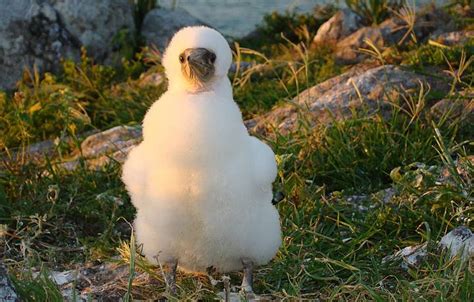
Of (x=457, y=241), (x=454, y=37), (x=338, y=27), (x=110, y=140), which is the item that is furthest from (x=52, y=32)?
(x=457, y=241)

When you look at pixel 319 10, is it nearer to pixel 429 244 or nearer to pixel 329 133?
pixel 329 133

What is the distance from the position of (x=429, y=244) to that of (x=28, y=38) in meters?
5.45

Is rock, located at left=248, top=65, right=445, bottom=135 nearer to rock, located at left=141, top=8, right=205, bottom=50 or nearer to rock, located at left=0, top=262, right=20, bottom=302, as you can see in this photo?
rock, located at left=141, top=8, right=205, bottom=50

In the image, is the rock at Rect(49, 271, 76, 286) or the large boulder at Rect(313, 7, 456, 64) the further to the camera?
the large boulder at Rect(313, 7, 456, 64)

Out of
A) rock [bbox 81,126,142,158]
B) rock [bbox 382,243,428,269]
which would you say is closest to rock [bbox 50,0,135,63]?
rock [bbox 81,126,142,158]

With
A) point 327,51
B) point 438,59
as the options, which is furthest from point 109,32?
Result: point 438,59

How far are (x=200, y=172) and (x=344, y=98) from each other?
3031 millimetres

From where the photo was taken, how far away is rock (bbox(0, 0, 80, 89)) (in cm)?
959

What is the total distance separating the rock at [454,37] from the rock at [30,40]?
345 cm

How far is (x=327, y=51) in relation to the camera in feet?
30.6

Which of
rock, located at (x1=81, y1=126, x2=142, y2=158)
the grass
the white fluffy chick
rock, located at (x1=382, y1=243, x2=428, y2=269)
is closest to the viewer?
the white fluffy chick

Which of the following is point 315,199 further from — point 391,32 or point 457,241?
point 391,32

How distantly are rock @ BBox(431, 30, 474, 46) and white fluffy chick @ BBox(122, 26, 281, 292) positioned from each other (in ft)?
12.9

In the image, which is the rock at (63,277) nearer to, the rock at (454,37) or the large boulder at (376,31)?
the large boulder at (376,31)
